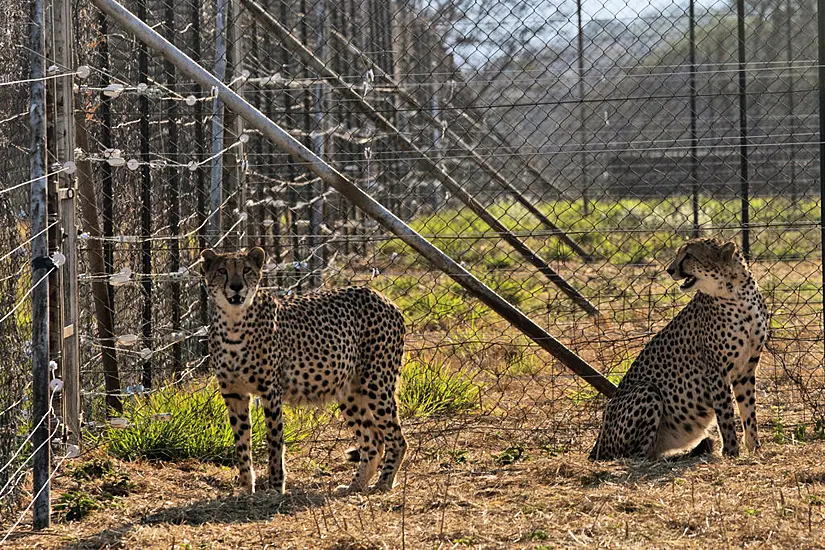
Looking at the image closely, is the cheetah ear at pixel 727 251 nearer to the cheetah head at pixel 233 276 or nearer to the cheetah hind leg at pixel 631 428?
the cheetah hind leg at pixel 631 428

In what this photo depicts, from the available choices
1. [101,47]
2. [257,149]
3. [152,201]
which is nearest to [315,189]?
[257,149]

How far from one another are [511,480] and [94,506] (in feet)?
5.59

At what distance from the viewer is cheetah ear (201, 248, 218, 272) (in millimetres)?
4711

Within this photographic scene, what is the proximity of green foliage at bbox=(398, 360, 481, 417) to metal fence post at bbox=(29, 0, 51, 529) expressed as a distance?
98.6 inches

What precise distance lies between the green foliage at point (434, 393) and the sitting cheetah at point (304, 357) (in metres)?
0.99

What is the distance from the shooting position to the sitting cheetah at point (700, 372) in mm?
5199

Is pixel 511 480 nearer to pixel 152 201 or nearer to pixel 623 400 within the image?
pixel 623 400

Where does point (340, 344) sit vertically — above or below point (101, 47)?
below

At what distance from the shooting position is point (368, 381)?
16.9 ft

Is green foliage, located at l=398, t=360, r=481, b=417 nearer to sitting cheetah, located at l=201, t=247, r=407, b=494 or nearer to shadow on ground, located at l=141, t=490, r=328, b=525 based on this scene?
sitting cheetah, located at l=201, t=247, r=407, b=494

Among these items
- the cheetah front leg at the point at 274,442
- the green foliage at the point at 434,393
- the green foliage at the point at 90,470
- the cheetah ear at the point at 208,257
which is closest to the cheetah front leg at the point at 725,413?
the green foliage at the point at 434,393

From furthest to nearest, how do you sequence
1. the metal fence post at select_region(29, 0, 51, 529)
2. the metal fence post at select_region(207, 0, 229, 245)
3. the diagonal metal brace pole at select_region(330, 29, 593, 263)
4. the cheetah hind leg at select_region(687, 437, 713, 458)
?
the diagonal metal brace pole at select_region(330, 29, 593, 263) < the metal fence post at select_region(207, 0, 229, 245) < the cheetah hind leg at select_region(687, 437, 713, 458) < the metal fence post at select_region(29, 0, 51, 529)

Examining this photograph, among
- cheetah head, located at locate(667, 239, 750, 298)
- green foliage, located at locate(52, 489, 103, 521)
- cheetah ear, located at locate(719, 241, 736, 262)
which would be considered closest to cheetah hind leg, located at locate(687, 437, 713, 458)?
cheetah head, located at locate(667, 239, 750, 298)

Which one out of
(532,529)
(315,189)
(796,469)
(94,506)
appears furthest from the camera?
(315,189)
